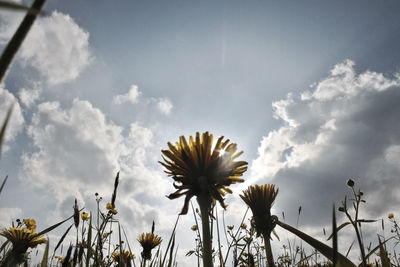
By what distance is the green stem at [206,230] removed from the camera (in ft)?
4.82

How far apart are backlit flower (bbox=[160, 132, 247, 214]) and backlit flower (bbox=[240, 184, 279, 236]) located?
0.87 meters

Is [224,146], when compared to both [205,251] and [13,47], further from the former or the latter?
[13,47]

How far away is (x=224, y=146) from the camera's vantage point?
2.22 meters

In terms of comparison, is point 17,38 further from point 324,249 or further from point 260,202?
point 260,202

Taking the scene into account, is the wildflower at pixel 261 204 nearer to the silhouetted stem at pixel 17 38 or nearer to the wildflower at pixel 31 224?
the wildflower at pixel 31 224

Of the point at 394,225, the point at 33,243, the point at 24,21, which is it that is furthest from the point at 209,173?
the point at 394,225

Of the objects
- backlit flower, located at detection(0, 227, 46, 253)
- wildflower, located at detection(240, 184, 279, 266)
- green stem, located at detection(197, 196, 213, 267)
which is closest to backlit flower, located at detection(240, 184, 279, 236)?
wildflower, located at detection(240, 184, 279, 266)

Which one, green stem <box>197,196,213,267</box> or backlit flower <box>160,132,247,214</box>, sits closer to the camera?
green stem <box>197,196,213,267</box>

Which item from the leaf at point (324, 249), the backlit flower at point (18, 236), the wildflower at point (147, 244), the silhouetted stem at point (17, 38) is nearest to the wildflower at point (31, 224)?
the backlit flower at point (18, 236)

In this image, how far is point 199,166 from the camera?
204 cm

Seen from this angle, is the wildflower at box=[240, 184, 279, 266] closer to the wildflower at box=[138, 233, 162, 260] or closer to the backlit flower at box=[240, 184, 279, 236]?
the backlit flower at box=[240, 184, 279, 236]

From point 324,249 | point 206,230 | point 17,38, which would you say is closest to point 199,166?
point 206,230

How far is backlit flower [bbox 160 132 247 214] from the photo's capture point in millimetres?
1949

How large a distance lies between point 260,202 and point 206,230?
1447 millimetres
